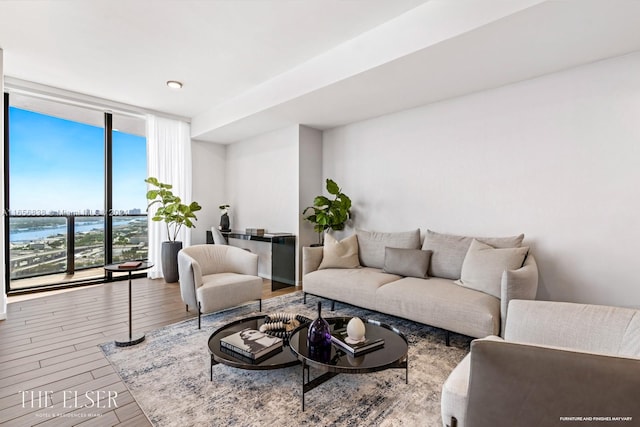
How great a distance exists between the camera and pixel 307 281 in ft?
12.7

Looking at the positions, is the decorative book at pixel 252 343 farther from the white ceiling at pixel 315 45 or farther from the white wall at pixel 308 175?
the white wall at pixel 308 175

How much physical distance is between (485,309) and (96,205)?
5723mm

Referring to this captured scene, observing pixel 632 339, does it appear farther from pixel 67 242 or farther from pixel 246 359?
pixel 67 242

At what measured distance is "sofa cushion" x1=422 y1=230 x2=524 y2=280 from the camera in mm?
3238

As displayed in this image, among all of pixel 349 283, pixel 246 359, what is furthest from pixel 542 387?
pixel 349 283

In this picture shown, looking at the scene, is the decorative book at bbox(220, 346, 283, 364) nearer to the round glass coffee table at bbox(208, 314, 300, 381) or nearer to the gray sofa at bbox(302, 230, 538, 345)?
the round glass coffee table at bbox(208, 314, 300, 381)

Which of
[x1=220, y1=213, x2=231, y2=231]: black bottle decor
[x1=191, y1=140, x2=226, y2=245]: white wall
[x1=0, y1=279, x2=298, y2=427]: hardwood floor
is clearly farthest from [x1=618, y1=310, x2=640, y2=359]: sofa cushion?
[x1=191, y1=140, x2=226, y2=245]: white wall

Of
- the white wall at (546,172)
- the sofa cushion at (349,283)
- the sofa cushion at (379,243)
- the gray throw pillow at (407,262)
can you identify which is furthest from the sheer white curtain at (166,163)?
the gray throw pillow at (407,262)

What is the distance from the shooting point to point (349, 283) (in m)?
3.44

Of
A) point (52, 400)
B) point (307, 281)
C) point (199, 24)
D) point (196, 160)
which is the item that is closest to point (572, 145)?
point (307, 281)

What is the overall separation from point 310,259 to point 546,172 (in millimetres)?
2729

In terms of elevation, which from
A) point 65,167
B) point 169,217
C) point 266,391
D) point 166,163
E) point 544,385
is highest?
point 166,163

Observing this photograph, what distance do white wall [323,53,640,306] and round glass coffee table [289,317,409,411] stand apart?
199 centimetres

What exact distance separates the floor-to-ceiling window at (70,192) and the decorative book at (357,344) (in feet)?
15.6
